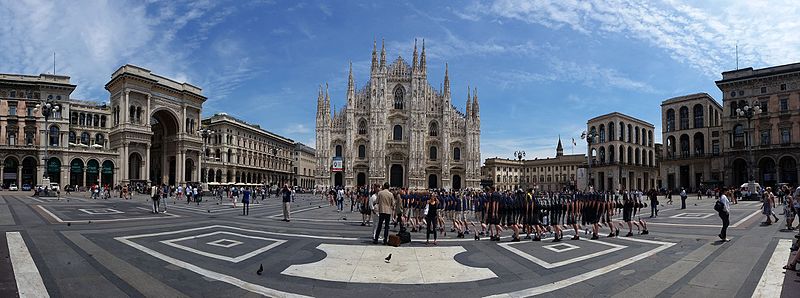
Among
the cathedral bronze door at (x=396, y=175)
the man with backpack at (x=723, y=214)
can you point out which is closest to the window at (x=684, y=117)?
the cathedral bronze door at (x=396, y=175)

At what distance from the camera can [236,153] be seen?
83.8 metres

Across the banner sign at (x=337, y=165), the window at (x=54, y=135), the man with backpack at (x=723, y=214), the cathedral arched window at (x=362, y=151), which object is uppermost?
the window at (x=54, y=135)

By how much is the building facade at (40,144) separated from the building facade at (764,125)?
258 ft

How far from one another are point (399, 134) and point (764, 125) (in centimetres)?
4961

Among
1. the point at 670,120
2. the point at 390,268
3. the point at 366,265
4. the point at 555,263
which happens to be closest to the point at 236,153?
the point at 670,120

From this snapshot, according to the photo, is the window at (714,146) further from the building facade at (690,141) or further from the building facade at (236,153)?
the building facade at (236,153)

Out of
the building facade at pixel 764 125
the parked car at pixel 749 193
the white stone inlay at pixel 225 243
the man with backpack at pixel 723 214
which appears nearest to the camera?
the white stone inlay at pixel 225 243

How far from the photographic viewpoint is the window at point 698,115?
6562 centimetres

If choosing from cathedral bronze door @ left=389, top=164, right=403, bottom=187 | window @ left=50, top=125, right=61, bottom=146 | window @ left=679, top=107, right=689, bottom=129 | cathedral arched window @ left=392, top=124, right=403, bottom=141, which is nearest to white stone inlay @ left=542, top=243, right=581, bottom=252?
cathedral bronze door @ left=389, top=164, right=403, bottom=187

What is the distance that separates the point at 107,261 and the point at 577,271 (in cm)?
867

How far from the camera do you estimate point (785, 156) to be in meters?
51.2

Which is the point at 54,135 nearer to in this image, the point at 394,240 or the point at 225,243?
the point at 225,243

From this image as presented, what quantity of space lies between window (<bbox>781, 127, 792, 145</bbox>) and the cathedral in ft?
130

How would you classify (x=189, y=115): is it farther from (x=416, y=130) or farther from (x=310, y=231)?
(x=310, y=231)
